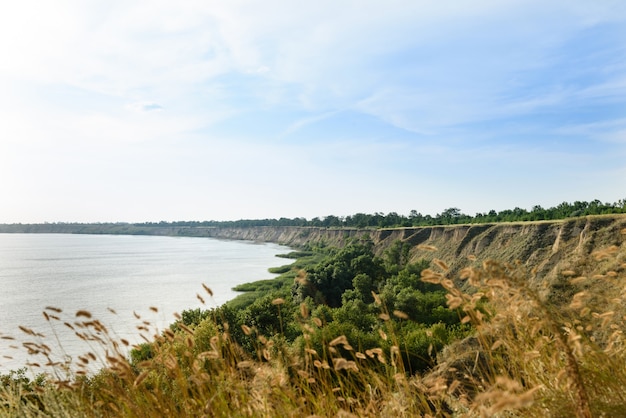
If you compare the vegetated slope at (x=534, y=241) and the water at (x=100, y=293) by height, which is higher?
the vegetated slope at (x=534, y=241)

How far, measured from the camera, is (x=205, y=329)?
29.3 metres

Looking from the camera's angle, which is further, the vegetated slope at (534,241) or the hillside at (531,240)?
the hillside at (531,240)

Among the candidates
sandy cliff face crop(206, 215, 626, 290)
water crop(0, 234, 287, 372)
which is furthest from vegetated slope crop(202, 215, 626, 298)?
water crop(0, 234, 287, 372)

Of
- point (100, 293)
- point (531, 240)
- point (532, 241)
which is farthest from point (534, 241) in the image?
point (100, 293)

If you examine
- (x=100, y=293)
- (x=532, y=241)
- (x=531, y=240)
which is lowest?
(x=100, y=293)

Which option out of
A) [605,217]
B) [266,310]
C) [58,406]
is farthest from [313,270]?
[58,406]

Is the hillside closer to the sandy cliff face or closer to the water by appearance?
the sandy cliff face

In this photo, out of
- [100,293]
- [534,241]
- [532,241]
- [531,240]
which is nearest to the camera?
[534,241]

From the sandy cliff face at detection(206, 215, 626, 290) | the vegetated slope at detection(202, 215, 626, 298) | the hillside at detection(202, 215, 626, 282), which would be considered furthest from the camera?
the hillside at detection(202, 215, 626, 282)

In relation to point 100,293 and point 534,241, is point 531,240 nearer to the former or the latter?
point 534,241

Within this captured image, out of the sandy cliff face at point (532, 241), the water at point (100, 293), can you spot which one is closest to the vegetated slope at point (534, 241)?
the sandy cliff face at point (532, 241)

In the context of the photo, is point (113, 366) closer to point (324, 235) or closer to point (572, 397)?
point (572, 397)

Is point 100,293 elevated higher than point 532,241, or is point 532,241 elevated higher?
point 532,241

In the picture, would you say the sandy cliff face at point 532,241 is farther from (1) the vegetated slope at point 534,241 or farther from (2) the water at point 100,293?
(2) the water at point 100,293
